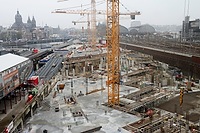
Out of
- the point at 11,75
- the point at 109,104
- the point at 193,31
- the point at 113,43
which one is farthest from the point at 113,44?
the point at 193,31

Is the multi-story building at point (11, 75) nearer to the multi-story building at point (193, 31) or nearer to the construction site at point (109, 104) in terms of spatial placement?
the construction site at point (109, 104)

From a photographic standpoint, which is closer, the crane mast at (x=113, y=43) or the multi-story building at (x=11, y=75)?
the multi-story building at (x=11, y=75)

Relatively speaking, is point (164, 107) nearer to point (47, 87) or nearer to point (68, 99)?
point (68, 99)

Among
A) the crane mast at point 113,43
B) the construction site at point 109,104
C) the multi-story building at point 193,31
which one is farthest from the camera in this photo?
the multi-story building at point 193,31

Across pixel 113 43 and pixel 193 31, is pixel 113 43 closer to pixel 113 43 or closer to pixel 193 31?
pixel 113 43

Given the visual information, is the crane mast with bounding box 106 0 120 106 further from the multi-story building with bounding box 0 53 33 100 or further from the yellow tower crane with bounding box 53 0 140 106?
the multi-story building with bounding box 0 53 33 100

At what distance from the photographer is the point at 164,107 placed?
24359 millimetres

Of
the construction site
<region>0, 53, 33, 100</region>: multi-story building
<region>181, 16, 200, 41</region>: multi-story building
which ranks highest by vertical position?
<region>181, 16, 200, 41</region>: multi-story building

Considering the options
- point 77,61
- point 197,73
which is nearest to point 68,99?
point 77,61

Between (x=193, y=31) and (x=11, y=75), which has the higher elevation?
(x=193, y=31)

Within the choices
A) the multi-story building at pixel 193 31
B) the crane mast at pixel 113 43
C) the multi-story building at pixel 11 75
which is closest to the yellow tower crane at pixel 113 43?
the crane mast at pixel 113 43

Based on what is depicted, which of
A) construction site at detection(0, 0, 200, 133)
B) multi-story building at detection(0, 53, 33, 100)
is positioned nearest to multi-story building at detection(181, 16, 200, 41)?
construction site at detection(0, 0, 200, 133)

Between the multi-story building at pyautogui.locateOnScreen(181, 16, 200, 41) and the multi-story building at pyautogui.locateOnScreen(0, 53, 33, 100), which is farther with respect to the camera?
the multi-story building at pyautogui.locateOnScreen(181, 16, 200, 41)

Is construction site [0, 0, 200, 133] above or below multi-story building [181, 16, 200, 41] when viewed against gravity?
below
